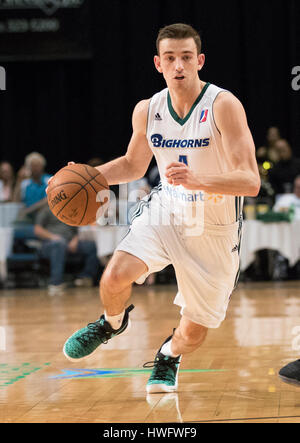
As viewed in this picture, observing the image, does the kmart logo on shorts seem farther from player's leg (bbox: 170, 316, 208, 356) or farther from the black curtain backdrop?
the black curtain backdrop

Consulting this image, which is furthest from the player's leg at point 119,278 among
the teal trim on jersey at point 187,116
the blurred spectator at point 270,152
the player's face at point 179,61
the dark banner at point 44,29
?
the dark banner at point 44,29

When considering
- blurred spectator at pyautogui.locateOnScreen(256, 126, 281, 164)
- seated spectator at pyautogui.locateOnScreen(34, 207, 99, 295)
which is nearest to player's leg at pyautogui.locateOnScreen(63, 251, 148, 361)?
seated spectator at pyautogui.locateOnScreen(34, 207, 99, 295)

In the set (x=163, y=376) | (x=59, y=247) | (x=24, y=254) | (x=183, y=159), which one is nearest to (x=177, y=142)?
(x=183, y=159)

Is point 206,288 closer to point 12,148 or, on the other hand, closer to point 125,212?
point 125,212

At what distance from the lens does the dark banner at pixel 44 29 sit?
37.1ft

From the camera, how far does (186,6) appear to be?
11844 mm

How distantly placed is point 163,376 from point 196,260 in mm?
654

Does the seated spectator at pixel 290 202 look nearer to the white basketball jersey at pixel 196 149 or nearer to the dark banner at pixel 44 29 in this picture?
the dark banner at pixel 44 29

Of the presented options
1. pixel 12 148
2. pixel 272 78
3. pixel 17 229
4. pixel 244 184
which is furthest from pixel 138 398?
pixel 12 148

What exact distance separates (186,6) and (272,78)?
1.77 m

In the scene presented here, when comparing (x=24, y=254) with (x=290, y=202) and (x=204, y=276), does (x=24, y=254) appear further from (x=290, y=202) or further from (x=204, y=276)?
(x=204, y=276)

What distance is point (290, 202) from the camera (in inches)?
382

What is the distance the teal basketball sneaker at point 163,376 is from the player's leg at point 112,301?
0.34m

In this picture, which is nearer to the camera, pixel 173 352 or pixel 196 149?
pixel 196 149
